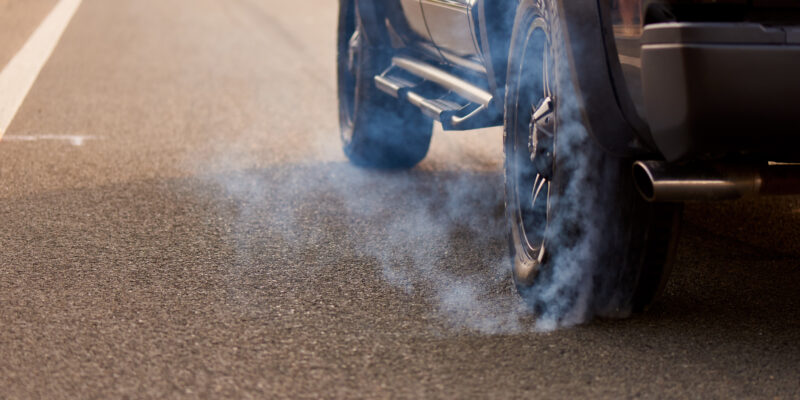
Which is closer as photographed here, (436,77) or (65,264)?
(65,264)

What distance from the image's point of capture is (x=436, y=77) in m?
4.35

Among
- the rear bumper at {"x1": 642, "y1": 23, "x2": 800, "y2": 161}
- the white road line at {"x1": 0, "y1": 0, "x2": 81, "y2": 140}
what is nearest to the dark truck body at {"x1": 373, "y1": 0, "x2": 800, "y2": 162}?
the rear bumper at {"x1": 642, "y1": 23, "x2": 800, "y2": 161}

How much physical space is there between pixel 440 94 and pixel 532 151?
1.52 meters

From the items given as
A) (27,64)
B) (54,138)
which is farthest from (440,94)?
(27,64)

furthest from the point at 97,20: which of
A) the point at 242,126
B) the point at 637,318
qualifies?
the point at 637,318

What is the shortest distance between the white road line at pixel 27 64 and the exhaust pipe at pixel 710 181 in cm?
468

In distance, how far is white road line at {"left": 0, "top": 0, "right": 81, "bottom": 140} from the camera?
24.2 ft

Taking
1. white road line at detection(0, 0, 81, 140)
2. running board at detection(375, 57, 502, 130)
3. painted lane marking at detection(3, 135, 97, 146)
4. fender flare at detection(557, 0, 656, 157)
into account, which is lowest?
white road line at detection(0, 0, 81, 140)

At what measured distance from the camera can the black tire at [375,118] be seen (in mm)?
5309

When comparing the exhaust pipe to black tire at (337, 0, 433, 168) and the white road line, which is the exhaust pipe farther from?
the white road line

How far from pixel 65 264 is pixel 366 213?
1.35 metres

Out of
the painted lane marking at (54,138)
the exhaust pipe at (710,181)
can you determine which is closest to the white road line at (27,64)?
the painted lane marking at (54,138)

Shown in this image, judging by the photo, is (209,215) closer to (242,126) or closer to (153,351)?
(153,351)

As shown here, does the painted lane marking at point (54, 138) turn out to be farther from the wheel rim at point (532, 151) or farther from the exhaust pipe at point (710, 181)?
the exhaust pipe at point (710, 181)
